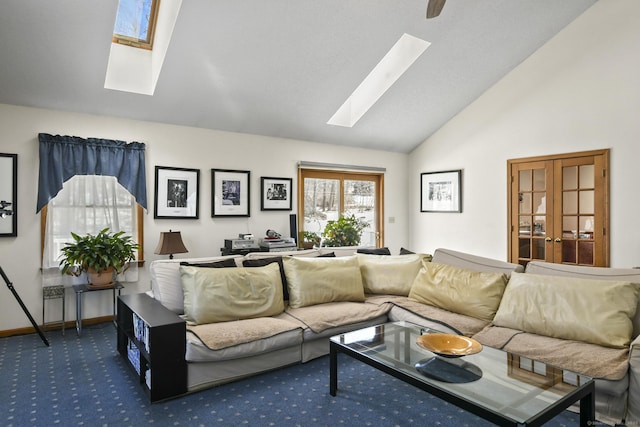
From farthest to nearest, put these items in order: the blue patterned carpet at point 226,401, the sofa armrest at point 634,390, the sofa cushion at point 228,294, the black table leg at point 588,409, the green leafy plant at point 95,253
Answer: the green leafy plant at point 95,253, the sofa cushion at point 228,294, the blue patterned carpet at point 226,401, the sofa armrest at point 634,390, the black table leg at point 588,409

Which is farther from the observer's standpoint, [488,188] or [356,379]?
[488,188]

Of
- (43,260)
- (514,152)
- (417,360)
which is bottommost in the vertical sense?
(417,360)

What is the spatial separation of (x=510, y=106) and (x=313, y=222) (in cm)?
308

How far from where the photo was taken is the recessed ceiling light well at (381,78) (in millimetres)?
4507

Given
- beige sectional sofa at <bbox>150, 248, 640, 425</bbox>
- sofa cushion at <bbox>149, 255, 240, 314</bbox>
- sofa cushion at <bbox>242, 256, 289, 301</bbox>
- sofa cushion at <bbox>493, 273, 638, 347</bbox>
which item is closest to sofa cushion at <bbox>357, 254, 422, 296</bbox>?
beige sectional sofa at <bbox>150, 248, 640, 425</bbox>

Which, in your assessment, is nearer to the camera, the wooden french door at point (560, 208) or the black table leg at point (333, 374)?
the black table leg at point (333, 374)

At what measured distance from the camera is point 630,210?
161 inches

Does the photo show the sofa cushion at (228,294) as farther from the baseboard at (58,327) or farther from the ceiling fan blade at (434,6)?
the ceiling fan blade at (434,6)

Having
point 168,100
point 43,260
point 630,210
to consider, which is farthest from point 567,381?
point 43,260

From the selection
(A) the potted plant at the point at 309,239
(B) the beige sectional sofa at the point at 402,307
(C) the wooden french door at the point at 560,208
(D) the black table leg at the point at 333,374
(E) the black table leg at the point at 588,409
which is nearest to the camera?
(E) the black table leg at the point at 588,409

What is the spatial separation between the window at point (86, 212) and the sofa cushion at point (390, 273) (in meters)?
2.52

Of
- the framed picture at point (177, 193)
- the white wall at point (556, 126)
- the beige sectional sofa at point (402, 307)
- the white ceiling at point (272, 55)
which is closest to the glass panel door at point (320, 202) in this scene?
the white ceiling at point (272, 55)

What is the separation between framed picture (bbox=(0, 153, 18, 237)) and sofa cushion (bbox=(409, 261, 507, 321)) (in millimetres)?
3811

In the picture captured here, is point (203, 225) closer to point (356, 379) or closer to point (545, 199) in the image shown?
point (356, 379)
